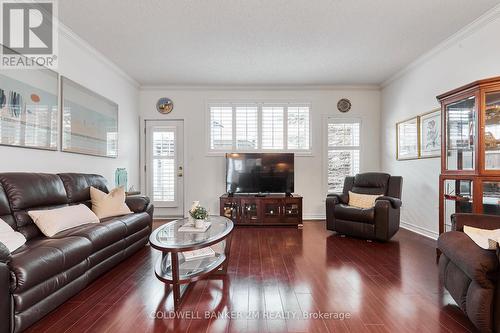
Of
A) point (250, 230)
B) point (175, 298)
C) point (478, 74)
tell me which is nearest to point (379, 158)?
point (478, 74)

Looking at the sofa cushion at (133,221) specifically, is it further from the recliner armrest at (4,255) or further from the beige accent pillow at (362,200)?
the beige accent pillow at (362,200)

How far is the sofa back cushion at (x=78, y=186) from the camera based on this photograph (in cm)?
282

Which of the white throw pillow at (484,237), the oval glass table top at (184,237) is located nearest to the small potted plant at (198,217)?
the oval glass table top at (184,237)

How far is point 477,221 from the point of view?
217 centimetres

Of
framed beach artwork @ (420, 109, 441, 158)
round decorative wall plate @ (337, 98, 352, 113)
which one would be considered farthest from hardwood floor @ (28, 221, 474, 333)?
round decorative wall plate @ (337, 98, 352, 113)

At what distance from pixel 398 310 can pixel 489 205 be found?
5.53ft

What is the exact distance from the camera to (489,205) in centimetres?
259

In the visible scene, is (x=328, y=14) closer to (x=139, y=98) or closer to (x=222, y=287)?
(x=222, y=287)

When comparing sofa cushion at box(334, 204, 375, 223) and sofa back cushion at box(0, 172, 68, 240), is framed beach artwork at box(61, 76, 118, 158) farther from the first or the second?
sofa cushion at box(334, 204, 375, 223)

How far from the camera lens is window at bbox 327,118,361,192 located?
524 centimetres

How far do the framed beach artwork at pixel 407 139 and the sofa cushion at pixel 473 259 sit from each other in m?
2.68

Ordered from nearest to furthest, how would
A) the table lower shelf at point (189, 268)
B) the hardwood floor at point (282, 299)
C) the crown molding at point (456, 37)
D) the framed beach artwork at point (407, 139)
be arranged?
the hardwood floor at point (282, 299) < the table lower shelf at point (189, 268) < the crown molding at point (456, 37) < the framed beach artwork at point (407, 139)

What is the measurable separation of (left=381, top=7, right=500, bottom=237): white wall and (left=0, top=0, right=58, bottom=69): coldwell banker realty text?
16.1 ft

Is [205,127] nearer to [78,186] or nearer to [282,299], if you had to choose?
[78,186]
